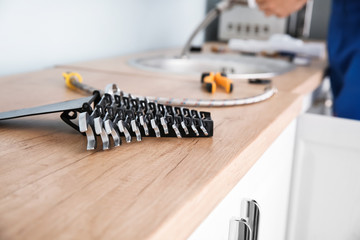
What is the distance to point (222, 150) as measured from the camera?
0.48 metres

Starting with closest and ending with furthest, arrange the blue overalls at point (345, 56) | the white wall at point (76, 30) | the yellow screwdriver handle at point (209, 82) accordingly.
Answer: the yellow screwdriver handle at point (209, 82) → the white wall at point (76, 30) → the blue overalls at point (345, 56)

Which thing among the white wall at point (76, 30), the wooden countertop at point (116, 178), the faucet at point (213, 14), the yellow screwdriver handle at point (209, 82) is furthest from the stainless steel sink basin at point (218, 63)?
the wooden countertop at point (116, 178)

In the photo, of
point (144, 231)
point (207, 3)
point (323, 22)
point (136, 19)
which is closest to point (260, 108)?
point (144, 231)

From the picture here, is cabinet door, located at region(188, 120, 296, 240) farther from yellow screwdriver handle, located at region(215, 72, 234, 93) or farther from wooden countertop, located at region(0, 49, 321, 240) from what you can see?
yellow screwdriver handle, located at region(215, 72, 234, 93)

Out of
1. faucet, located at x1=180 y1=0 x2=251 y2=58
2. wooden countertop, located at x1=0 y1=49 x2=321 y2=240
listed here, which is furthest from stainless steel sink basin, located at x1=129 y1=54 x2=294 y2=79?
wooden countertop, located at x1=0 y1=49 x2=321 y2=240

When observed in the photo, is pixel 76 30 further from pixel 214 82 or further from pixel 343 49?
pixel 343 49

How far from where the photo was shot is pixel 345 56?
122cm

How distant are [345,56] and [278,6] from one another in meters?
0.30

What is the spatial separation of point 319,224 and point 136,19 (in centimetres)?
100

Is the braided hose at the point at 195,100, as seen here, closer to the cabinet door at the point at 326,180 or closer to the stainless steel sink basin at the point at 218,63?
the cabinet door at the point at 326,180

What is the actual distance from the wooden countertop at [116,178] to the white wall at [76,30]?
352mm

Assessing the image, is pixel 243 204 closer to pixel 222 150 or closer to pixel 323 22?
pixel 222 150

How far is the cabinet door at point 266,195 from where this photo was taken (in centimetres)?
46

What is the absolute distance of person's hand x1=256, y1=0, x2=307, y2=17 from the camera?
1348 millimetres
